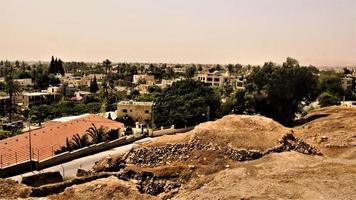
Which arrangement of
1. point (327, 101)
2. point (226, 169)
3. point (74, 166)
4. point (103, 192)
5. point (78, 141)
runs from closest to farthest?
point (103, 192) < point (226, 169) < point (74, 166) < point (78, 141) < point (327, 101)

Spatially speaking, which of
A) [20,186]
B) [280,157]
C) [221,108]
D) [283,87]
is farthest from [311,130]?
[20,186]

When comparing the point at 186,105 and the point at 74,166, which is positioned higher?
the point at 186,105

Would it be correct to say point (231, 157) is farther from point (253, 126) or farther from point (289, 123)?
point (289, 123)

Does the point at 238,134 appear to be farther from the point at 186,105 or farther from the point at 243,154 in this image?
the point at 186,105

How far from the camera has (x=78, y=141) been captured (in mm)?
33281

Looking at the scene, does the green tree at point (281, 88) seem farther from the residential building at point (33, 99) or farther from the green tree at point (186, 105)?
the residential building at point (33, 99)

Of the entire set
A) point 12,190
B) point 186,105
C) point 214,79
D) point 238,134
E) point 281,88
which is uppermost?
point 281,88

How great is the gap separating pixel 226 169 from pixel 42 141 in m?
17.4

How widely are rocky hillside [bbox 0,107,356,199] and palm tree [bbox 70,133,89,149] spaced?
9.42 metres

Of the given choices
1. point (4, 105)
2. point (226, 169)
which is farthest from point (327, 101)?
point (4, 105)

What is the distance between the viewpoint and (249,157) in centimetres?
2295

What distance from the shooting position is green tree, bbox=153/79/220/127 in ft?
146

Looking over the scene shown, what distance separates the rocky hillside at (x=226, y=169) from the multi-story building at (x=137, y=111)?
28035 millimetres

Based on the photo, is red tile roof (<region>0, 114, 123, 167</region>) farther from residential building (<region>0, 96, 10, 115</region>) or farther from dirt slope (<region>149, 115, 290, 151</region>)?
residential building (<region>0, 96, 10, 115</region>)
